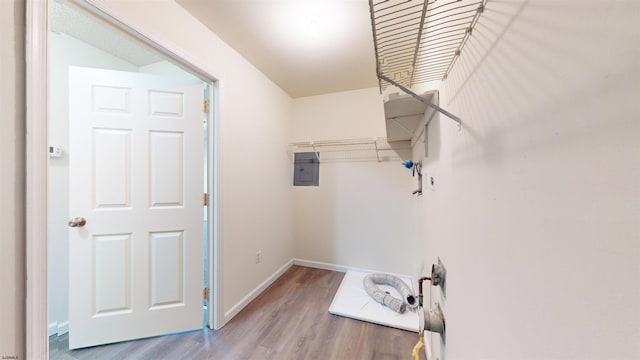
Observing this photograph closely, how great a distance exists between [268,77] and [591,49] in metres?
2.52

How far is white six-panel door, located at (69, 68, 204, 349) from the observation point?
1.45 metres

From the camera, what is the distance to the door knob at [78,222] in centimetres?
142

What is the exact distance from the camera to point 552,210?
0.34 m

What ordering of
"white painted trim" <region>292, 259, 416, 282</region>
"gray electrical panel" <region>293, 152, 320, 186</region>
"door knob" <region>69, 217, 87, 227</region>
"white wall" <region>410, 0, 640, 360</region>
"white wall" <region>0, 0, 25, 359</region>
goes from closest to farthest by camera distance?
"white wall" <region>410, 0, 640, 360</region> → "white wall" <region>0, 0, 25, 359</region> → "door knob" <region>69, 217, 87, 227</region> → "white painted trim" <region>292, 259, 416, 282</region> → "gray electrical panel" <region>293, 152, 320, 186</region>

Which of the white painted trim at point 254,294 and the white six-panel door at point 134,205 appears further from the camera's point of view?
the white painted trim at point 254,294

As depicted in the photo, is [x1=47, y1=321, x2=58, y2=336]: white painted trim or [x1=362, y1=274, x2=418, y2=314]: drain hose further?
[x1=362, y1=274, x2=418, y2=314]: drain hose

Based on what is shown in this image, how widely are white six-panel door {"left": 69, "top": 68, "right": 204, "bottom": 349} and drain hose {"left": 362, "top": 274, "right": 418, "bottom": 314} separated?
1.52 meters

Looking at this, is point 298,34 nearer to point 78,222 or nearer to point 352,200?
point 352,200

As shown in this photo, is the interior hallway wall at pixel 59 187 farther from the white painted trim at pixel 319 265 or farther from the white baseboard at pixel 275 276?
the white painted trim at pixel 319 265

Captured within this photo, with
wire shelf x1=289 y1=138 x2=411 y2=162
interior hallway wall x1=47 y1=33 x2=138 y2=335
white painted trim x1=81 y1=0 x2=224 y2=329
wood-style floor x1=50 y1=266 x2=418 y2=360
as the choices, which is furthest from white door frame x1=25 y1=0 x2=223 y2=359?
wire shelf x1=289 y1=138 x2=411 y2=162

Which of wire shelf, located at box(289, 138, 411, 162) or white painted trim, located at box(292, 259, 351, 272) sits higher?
wire shelf, located at box(289, 138, 411, 162)

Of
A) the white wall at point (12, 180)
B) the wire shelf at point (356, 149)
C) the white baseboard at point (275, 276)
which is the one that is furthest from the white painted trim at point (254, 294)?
the wire shelf at point (356, 149)

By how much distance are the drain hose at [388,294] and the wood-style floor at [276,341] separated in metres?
0.21

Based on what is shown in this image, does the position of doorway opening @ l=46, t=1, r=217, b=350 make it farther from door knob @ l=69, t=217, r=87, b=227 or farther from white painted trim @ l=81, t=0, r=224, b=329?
door knob @ l=69, t=217, r=87, b=227
